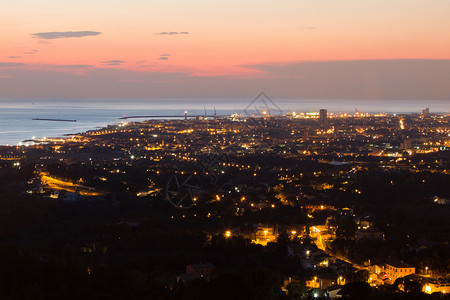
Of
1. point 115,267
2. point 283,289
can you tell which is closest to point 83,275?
point 115,267

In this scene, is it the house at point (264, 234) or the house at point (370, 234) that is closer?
the house at point (370, 234)

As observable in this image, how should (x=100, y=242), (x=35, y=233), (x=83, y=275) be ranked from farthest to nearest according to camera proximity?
(x=35, y=233) < (x=100, y=242) < (x=83, y=275)

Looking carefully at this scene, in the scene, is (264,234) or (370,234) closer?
(370,234)

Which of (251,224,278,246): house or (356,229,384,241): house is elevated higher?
(356,229,384,241): house

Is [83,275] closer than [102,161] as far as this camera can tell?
Yes

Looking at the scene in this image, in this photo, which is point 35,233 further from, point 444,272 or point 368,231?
point 444,272

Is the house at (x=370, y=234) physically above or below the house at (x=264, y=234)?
above

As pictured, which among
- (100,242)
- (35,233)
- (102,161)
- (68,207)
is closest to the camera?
(100,242)

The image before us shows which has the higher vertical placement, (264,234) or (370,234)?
(370,234)

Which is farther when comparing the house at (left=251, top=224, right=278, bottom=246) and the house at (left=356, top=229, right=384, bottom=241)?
the house at (left=251, top=224, right=278, bottom=246)

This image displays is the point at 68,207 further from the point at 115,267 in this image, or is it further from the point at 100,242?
the point at 115,267
